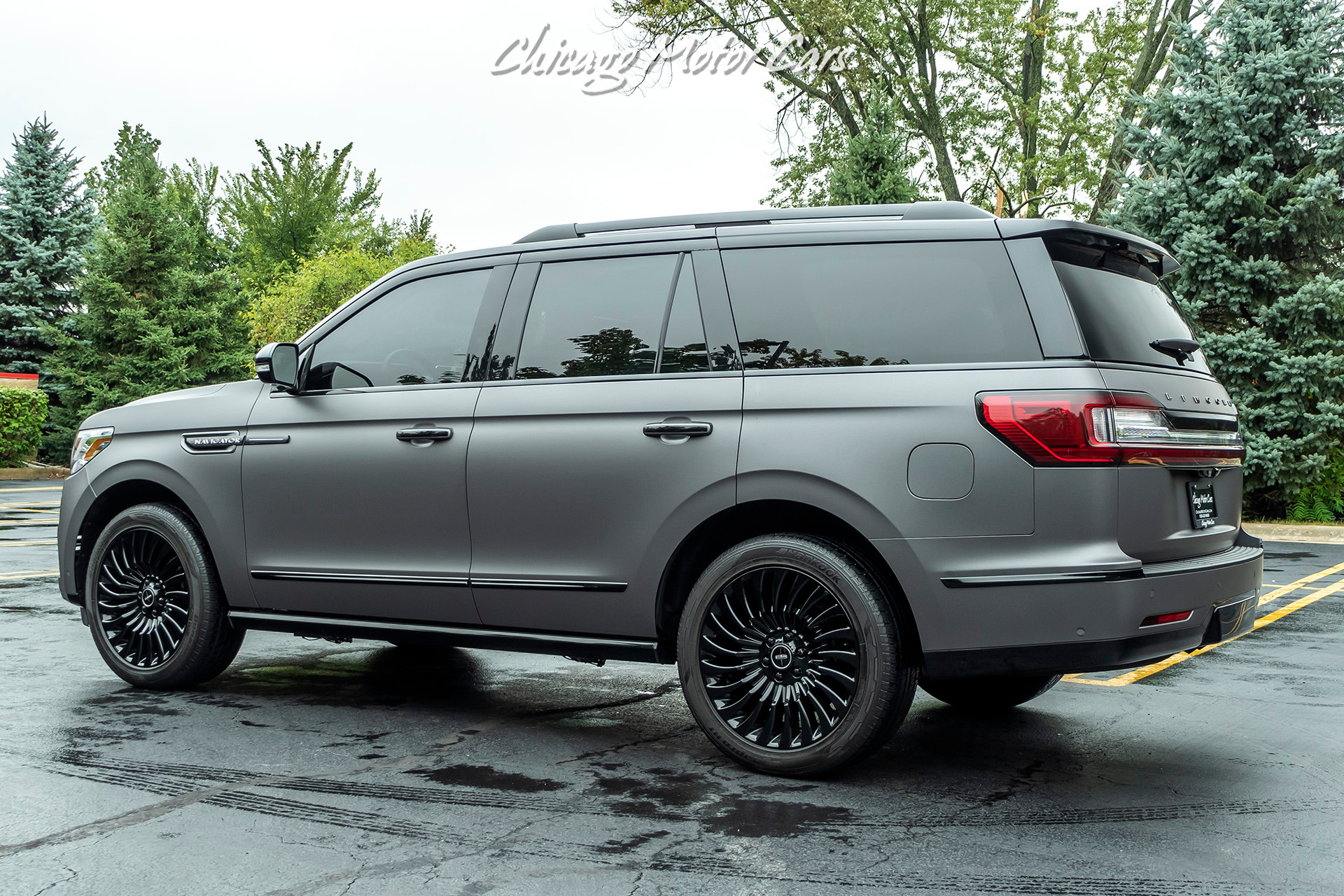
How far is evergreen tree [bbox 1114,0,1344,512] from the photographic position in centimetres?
1619

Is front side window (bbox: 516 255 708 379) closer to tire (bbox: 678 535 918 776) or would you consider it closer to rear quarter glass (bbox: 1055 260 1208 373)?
tire (bbox: 678 535 918 776)

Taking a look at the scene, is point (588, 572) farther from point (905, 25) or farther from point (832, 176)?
point (905, 25)

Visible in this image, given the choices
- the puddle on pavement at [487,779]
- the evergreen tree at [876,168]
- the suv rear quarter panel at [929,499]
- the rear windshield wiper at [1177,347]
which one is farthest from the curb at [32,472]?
the rear windshield wiper at [1177,347]

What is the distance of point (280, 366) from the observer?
18.1 ft

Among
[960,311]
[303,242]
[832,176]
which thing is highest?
[303,242]

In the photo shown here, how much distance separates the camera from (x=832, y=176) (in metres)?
24.5

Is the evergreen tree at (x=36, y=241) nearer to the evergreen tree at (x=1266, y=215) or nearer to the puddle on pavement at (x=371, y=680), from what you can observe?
the evergreen tree at (x=1266, y=215)

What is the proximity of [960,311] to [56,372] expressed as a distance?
30.6 m

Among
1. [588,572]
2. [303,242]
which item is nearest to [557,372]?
[588,572]

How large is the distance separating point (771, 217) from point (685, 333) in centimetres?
60

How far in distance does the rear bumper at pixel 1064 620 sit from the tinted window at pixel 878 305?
31.3 inches

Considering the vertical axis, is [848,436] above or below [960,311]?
below

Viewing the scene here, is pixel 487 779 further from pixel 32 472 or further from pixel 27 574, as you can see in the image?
pixel 32 472

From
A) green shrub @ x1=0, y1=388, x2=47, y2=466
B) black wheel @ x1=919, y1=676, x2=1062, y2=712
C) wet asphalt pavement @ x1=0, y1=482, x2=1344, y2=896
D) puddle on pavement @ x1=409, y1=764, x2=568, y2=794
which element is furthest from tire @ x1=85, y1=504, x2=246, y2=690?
green shrub @ x1=0, y1=388, x2=47, y2=466
